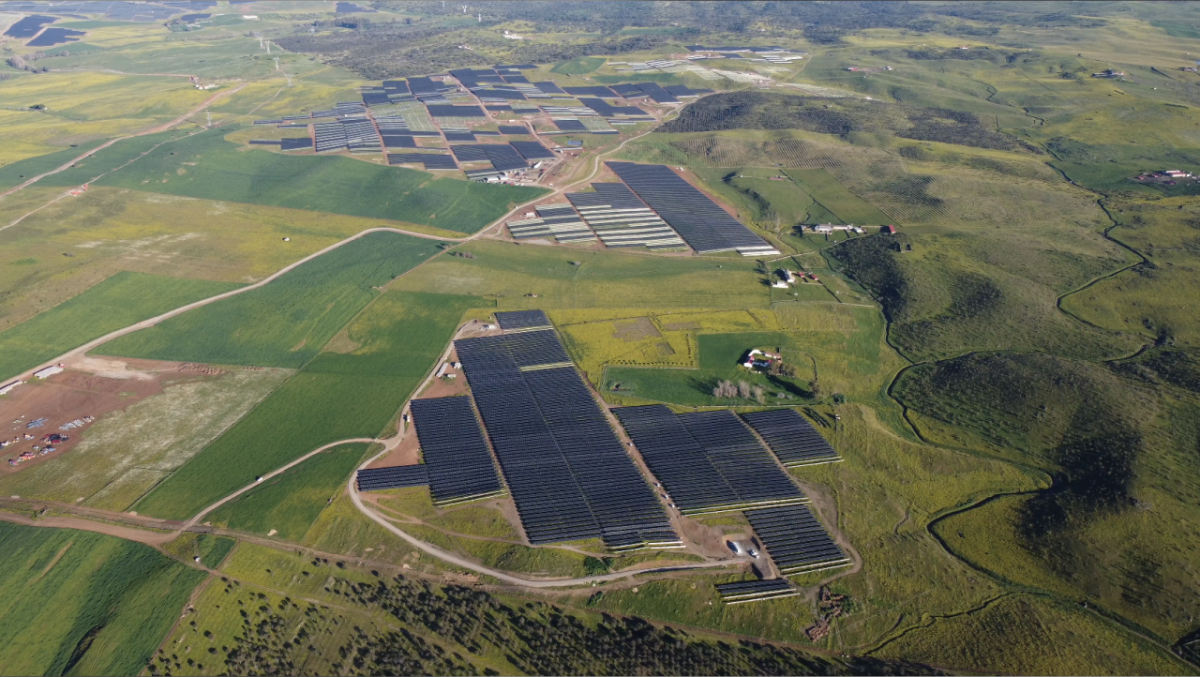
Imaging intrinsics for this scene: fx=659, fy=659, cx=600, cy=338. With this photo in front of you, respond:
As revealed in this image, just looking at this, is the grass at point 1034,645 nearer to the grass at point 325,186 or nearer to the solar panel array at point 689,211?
the solar panel array at point 689,211

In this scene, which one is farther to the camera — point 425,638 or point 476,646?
point 425,638

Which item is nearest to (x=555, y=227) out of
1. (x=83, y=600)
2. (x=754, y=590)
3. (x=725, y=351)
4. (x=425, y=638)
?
(x=725, y=351)

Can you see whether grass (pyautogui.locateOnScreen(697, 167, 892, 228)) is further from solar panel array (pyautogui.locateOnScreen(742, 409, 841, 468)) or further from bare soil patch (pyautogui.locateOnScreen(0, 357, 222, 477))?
bare soil patch (pyautogui.locateOnScreen(0, 357, 222, 477))

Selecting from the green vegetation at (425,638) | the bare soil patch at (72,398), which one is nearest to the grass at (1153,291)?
the green vegetation at (425,638)

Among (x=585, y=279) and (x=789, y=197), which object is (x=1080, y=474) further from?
(x=789, y=197)

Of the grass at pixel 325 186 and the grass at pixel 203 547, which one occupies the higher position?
the grass at pixel 325 186

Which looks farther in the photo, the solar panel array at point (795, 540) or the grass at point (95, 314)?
the grass at point (95, 314)

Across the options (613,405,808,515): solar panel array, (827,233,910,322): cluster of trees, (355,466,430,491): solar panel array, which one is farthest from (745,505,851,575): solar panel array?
(827,233,910,322): cluster of trees
